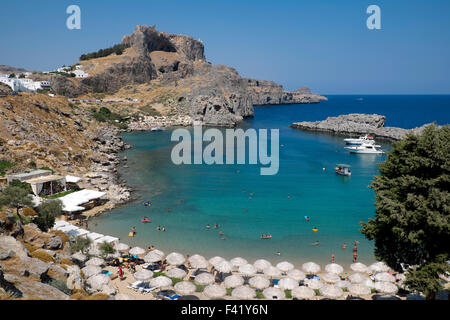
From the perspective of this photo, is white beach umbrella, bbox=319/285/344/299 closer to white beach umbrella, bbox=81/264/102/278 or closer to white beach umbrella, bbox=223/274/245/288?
white beach umbrella, bbox=223/274/245/288

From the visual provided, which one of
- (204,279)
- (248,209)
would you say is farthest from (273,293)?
(248,209)

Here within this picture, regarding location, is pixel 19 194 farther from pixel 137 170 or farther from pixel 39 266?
pixel 137 170

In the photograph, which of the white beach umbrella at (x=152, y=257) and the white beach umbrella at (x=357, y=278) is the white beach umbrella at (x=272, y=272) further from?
the white beach umbrella at (x=152, y=257)

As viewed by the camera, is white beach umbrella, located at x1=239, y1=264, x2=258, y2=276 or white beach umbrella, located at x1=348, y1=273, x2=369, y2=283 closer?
white beach umbrella, located at x1=348, y1=273, x2=369, y2=283

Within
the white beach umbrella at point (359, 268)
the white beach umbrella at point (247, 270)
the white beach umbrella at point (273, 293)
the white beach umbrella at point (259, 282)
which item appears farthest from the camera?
the white beach umbrella at point (359, 268)

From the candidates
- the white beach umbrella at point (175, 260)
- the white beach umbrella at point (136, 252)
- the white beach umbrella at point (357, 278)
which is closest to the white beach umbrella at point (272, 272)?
the white beach umbrella at point (357, 278)

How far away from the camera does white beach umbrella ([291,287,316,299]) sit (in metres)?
19.2

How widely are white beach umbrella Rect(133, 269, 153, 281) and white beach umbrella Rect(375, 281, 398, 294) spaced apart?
A: 14287 mm

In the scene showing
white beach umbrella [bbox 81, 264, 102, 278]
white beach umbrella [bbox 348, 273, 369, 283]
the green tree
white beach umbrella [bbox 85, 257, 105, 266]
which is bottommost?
white beach umbrella [bbox 348, 273, 369, 283]

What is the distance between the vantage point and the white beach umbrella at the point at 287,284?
787 inches

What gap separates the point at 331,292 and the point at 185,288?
8.79 metres

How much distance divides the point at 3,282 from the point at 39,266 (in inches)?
108

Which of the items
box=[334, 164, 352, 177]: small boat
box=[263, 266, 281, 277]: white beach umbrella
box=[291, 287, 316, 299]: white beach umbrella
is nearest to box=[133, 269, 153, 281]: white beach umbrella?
box=[263, 266, 281, 277]: white beach umbrella

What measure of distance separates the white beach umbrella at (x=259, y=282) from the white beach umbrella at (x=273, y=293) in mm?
743
